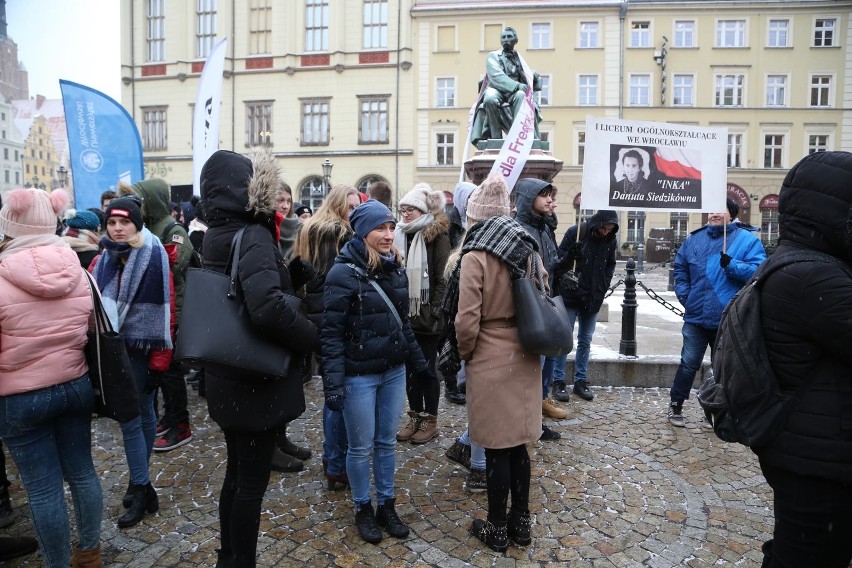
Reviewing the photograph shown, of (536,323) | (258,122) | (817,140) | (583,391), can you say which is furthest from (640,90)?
(536,323)

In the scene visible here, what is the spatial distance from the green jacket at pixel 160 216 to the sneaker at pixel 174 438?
1.00 meters

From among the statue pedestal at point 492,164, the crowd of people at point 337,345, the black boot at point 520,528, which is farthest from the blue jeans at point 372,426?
the statue pedestal at point 492,164

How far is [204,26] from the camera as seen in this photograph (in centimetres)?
3681

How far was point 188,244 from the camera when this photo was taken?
15.6ft

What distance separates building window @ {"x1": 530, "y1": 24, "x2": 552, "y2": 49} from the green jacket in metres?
32.7

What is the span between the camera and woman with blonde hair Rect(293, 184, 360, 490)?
4.04 metres

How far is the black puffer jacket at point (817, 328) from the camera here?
79.6 inches

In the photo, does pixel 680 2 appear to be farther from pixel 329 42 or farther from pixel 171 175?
pixel 171 175

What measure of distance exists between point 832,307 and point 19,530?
418 cm

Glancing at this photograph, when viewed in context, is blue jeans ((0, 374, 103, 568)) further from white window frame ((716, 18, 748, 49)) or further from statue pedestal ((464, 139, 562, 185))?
white window frame ((716, 18, 748, 49))

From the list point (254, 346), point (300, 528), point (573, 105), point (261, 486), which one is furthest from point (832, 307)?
point (573, 105)

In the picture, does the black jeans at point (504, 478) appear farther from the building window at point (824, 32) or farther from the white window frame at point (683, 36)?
the building window at point (824, 32)

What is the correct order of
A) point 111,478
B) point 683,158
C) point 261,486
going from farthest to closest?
point 683,158 < point 111,478 < point 261,486

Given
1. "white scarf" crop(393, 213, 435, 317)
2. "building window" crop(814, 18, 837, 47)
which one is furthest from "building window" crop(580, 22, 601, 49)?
"white scarf" crop(393, 213, 435, 317)
